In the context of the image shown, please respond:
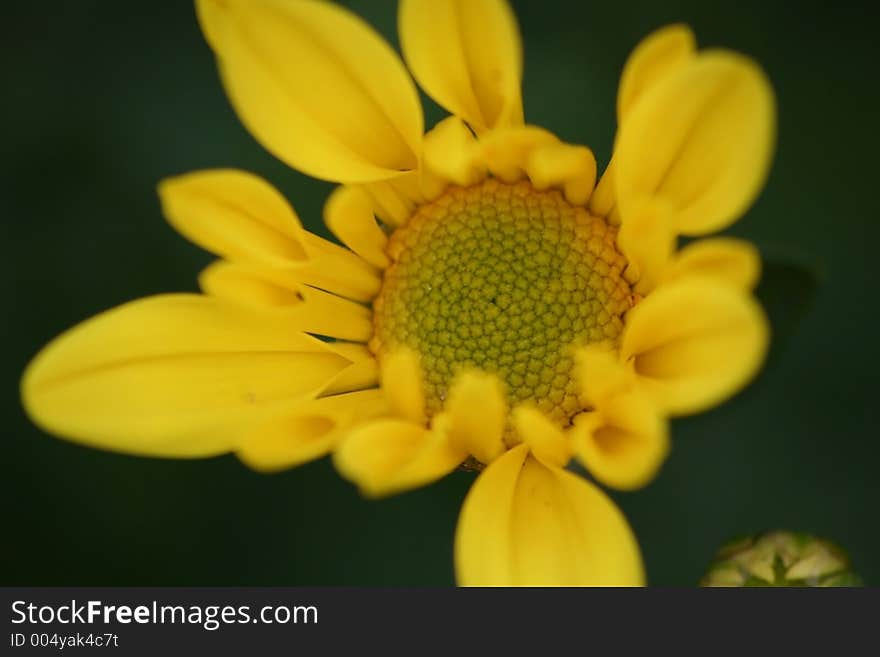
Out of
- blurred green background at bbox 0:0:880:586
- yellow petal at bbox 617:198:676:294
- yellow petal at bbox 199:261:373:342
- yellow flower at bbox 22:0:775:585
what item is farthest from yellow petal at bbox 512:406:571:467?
blurred green background at bbox 0:0:880:586

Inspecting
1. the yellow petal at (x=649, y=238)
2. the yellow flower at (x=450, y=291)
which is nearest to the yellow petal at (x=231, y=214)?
the yellow flower at (x=450, y=291)

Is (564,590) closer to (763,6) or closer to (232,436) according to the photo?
(232,436)

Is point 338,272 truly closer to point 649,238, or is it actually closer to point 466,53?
point 466,53

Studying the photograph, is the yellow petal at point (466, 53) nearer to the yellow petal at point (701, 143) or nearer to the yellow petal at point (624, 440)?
the yellow petal at point (701, 143)

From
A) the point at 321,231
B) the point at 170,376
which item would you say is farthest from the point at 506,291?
the point at 321,231

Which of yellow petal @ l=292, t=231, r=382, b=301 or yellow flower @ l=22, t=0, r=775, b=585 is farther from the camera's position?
yellow petal @ l=292, t=231, r=382, b=301

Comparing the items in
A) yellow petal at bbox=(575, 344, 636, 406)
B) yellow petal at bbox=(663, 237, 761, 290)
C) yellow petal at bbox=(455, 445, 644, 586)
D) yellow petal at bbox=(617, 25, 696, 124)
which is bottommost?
yellow petal at bbox=(455, 445, 644, 586)

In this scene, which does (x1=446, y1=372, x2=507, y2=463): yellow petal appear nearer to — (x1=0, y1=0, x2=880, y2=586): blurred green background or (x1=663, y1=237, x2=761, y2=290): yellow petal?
(x1=663, y1=237, x2=761, y2=290): yellow petal

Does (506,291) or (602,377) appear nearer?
(602,377)
